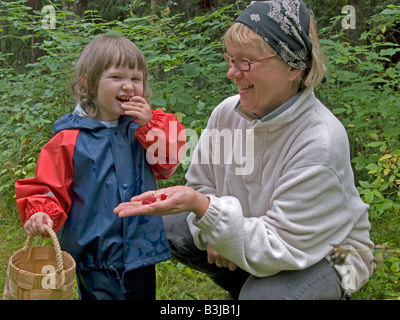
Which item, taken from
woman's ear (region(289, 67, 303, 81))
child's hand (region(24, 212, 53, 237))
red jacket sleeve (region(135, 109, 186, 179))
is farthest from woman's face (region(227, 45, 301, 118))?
child's hand (region(24, 212, 53, 237))

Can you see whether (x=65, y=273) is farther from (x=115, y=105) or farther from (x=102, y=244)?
(x=115, y=105)

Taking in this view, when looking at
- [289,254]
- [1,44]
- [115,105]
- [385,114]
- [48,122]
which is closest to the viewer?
[289,254]

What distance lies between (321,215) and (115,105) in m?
1.00

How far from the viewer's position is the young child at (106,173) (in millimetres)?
2088

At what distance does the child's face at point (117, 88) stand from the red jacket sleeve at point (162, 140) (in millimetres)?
137

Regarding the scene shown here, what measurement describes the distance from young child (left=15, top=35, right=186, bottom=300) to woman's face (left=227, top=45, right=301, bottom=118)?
36cm

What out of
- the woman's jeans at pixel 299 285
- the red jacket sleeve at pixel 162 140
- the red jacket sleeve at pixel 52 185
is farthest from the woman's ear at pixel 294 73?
the red jacket sleeve at pixel 52 185

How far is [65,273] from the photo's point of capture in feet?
5.75

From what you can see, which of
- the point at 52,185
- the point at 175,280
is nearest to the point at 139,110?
the point at 52,185

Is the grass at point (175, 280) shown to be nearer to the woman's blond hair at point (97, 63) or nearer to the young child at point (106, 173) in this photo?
the young child at point (106, 173)

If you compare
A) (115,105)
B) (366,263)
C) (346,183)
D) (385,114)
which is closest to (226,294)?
(366,263)

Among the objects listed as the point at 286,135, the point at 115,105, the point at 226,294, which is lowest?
the point at 226,294

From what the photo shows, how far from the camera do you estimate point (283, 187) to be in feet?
6.44

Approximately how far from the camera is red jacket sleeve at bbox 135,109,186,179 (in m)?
2.14
